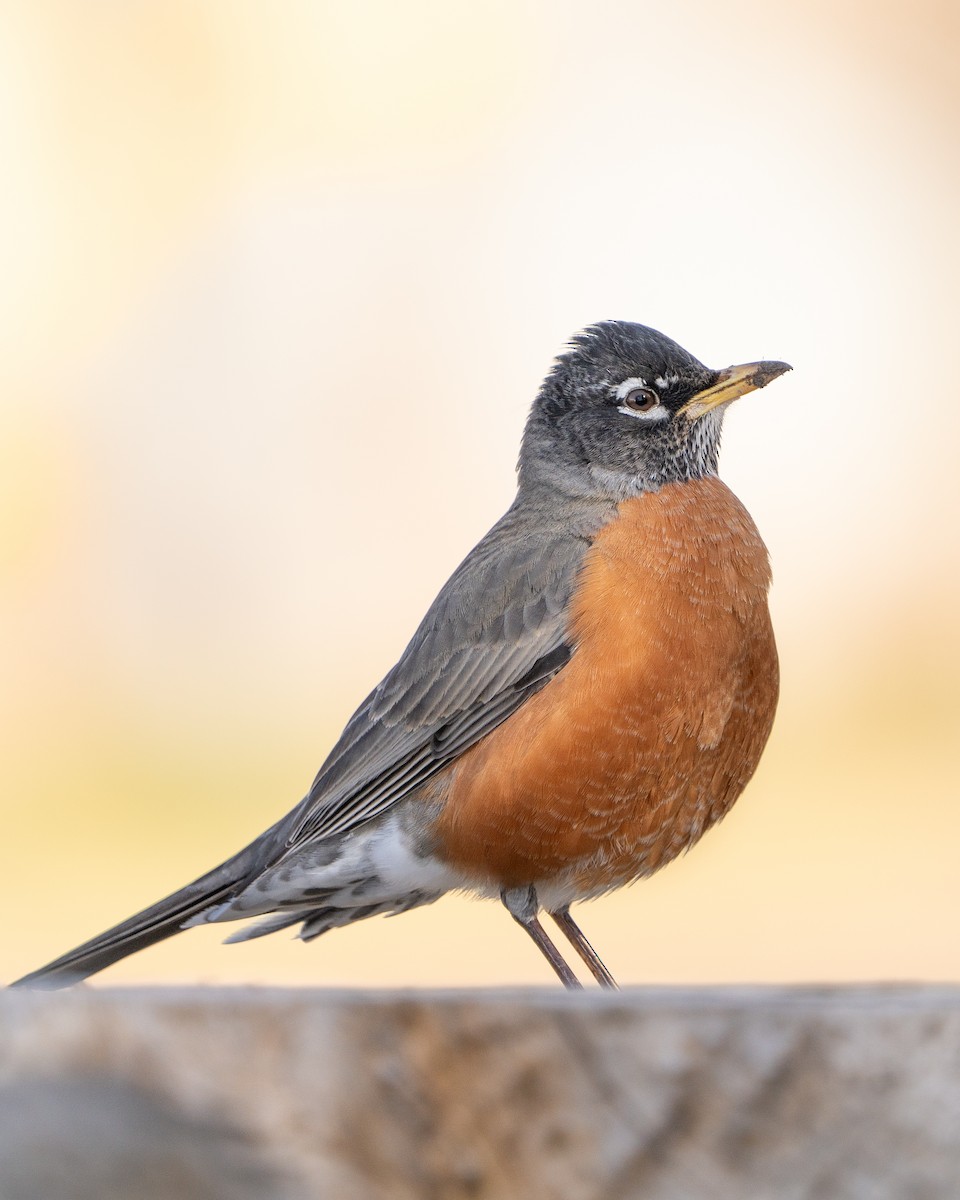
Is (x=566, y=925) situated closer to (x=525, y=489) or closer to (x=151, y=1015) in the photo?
(x=525, y=489)

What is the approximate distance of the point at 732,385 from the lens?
4.12 m

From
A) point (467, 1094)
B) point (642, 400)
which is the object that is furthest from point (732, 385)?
point (467, 1094)

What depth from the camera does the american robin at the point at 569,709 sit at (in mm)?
3521

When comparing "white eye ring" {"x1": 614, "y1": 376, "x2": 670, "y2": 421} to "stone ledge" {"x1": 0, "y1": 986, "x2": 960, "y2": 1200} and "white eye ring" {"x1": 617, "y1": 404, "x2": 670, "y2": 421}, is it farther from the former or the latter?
"stone ledge" {"x1": 0, "y1": 986, "x2": 960, "y2": 1200}

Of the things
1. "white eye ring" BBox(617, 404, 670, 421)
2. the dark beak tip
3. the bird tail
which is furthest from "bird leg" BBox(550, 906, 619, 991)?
the dark beak tip

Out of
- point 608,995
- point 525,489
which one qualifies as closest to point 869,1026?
point 608,995

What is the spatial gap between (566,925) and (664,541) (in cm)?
98

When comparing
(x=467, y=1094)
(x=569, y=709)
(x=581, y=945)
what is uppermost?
(x=467, y=1094)

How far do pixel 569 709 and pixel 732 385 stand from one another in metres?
1.07

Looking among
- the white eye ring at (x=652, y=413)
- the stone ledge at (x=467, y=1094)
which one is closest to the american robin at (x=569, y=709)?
the white eye ring at (x=652, y=413)

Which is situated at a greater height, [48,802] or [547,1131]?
[547,1131]

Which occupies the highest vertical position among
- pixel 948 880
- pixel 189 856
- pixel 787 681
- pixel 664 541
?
pixel 664 541

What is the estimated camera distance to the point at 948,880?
7.75 meters

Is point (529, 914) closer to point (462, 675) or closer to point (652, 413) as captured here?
point (462, 675)
